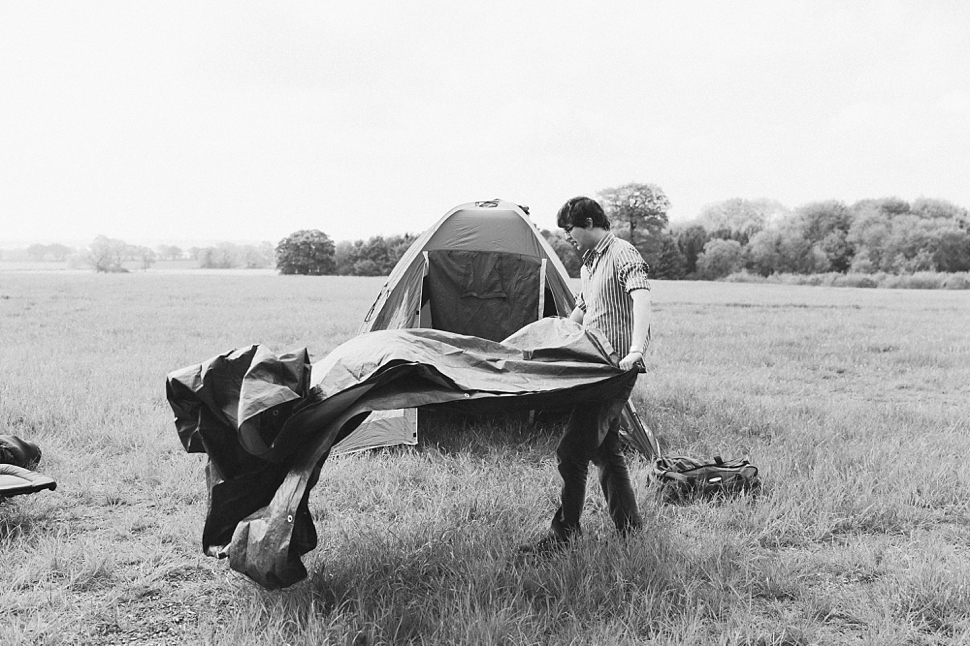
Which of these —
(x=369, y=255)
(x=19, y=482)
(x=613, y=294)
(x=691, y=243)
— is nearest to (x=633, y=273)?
(x=613, y=294)

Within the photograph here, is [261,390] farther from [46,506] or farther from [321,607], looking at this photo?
[46,506]

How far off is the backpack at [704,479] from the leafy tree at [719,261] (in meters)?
55.4

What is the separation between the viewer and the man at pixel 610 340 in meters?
3.54

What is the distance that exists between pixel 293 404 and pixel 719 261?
59073 millimetres

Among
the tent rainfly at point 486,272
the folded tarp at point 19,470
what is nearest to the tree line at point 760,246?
the tent rainfly at point 486,272

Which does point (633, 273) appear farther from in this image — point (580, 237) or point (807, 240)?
point (807, 240)

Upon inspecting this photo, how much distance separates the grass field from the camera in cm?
297

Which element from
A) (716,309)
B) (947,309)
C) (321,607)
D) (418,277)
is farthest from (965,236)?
(321,607)

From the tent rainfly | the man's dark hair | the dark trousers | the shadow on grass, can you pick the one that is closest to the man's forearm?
the dark trousers

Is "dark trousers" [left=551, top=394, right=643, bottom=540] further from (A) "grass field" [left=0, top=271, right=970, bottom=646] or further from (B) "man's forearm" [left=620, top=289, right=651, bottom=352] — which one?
(B) "man's forearm" [left=620, top=289, right=651, bottom=352]

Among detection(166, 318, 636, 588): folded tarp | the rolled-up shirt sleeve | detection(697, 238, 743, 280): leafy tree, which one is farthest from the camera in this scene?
detection(697, 238, 743, 280): leafy tree

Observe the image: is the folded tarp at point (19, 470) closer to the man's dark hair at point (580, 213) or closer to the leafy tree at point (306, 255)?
the man's dark hair at point (580, 213)

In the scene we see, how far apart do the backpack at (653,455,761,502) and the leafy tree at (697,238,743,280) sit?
5536 centimetres

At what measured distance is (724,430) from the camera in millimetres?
6145
